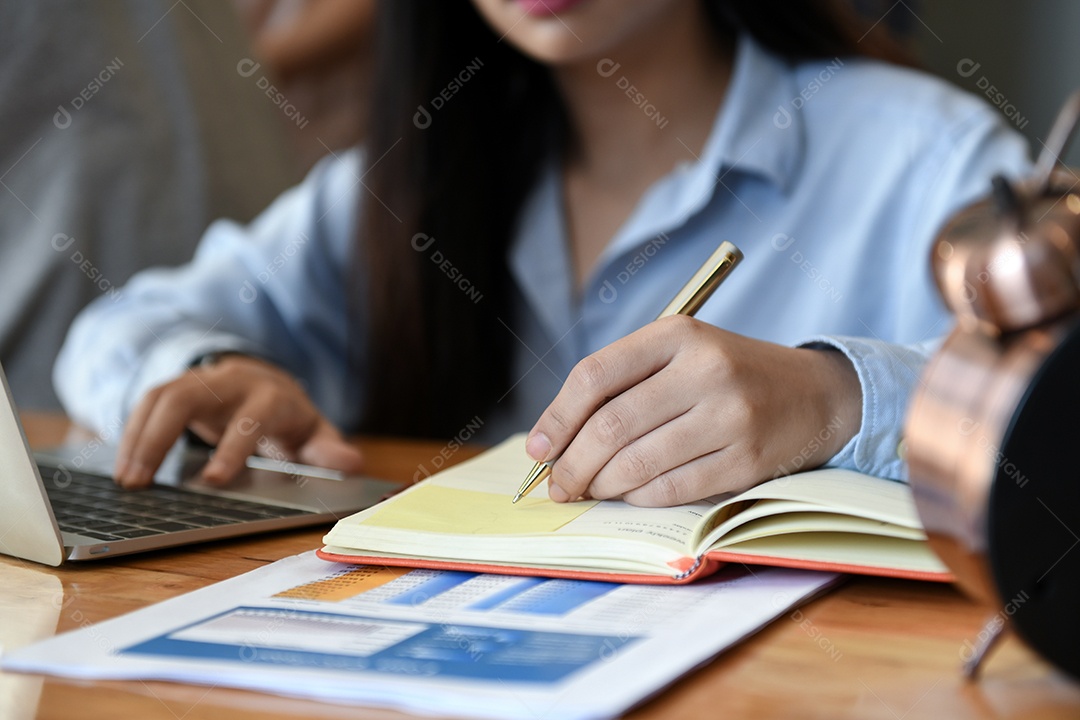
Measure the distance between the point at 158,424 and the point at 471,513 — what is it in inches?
15.3

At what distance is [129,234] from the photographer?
1.88m

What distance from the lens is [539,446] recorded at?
2.10 ft

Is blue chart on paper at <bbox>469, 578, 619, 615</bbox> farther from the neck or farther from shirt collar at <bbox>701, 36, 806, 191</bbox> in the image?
the neck

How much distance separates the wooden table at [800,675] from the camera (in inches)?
15.7

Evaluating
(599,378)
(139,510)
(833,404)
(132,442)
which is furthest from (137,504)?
(833,404)

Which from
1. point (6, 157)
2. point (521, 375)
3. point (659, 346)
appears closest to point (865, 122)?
point (521, 375)

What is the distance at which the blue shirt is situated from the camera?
3.81 feet

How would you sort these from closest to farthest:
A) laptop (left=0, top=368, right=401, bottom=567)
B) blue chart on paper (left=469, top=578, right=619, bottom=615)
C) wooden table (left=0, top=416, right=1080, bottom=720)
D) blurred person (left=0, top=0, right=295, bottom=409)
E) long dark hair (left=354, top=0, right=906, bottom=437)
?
1. wooden table (left=0, top=416, right=1080, bottom=720)
2. blue chart on paper (left=469, top=578, right=619, bottom=615)
3. laptop (left=0, top=368, right=401, bottom=567)
4. long dark hair (left=354, top=0, right=906, bottom=437)
5. blurred person (left=0, top=0, right=295, bottom=409)

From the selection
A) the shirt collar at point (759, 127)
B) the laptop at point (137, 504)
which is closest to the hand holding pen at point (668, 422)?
the laptop at point (137, 504)

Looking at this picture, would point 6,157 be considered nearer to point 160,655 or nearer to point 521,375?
point 521,375

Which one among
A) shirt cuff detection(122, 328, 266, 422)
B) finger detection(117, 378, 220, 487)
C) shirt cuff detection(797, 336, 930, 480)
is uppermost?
shirt cuff detection(122, 328, 266, 422)

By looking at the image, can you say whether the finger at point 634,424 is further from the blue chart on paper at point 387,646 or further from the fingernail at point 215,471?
the fingernail at point 215,471

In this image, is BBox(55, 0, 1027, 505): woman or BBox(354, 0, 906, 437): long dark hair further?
BBox(354, 0, 906, 437): long dark hair

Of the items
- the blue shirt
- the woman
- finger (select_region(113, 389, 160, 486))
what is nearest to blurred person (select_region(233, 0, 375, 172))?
the woman
